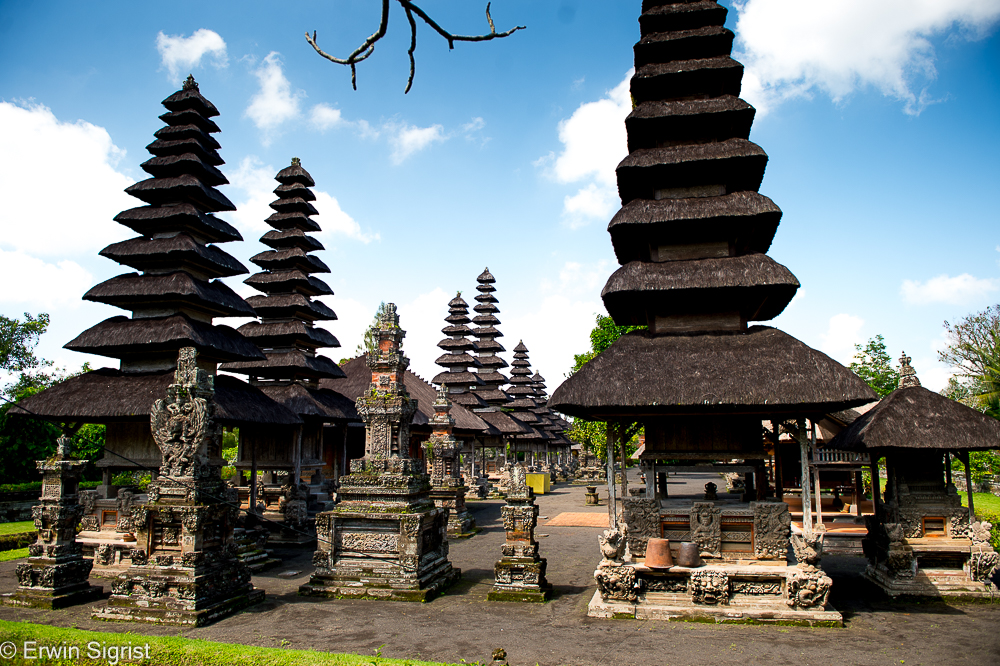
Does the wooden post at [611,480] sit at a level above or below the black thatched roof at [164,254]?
below

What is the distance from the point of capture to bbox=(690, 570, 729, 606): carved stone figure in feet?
33.3

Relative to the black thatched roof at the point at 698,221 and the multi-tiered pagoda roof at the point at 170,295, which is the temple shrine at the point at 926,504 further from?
the multi-tiered pagoda roof at the point at 170,295

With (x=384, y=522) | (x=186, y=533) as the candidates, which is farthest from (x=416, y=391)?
(x=186, y=533)

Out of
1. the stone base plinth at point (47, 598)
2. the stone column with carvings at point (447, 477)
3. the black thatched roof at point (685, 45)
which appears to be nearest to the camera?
the stone base plinth at point (47, 598)

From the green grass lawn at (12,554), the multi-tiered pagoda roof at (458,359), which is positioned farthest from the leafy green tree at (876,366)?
the green grass lawn at (12,554)

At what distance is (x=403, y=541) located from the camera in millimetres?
11805

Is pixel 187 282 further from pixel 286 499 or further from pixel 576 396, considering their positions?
pixel 576 396

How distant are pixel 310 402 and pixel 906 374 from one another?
64.6ft

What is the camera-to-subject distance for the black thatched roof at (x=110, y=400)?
15656 mm

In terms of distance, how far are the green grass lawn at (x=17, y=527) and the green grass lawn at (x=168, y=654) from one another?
1514 cm

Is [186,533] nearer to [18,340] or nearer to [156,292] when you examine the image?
[156,292]

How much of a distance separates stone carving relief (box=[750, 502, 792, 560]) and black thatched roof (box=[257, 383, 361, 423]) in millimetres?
15759

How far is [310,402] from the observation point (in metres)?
23.1

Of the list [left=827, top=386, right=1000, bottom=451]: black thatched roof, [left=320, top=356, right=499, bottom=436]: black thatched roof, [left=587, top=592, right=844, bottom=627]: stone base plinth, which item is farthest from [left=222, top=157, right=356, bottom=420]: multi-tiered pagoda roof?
[left=827, top=386, right=1000, bottom=451]: black thatched roof
